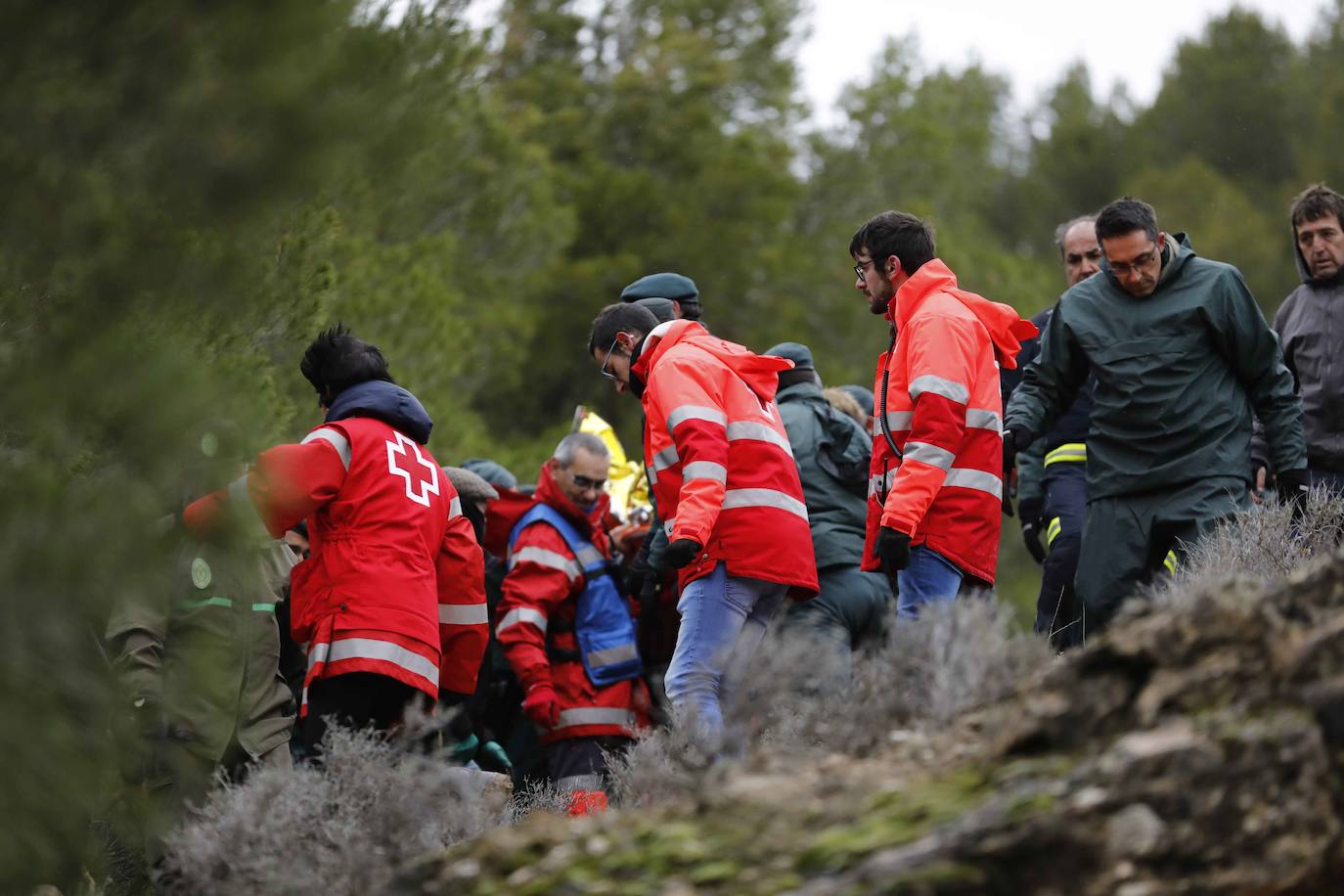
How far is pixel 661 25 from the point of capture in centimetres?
2853

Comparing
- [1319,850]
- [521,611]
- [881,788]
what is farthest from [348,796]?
[521,611]

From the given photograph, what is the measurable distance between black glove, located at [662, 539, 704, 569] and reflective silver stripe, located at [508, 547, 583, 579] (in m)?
1.95

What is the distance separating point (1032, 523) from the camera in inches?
333

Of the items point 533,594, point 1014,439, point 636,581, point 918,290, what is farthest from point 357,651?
point 1014,439

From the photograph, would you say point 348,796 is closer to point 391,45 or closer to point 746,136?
point 391,45

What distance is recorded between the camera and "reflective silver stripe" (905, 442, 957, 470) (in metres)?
6.32

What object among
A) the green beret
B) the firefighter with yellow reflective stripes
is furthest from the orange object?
the green beret

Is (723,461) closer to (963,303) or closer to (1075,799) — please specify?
(963,303)

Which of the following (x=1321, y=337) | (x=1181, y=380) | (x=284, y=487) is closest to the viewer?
(x=284, y=487)

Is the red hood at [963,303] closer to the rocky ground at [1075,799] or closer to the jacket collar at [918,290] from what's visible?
the jacket collar at [918,290]

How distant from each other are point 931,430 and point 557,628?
253 cm

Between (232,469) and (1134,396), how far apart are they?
3889 millimetres

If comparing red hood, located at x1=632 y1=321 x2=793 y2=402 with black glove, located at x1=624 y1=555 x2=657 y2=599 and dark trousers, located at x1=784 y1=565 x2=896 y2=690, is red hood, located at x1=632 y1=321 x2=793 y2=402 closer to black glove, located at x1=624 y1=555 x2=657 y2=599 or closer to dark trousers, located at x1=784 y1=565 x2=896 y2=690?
dark trousers, located at x1=784 y1=565 x2=896 y2=690

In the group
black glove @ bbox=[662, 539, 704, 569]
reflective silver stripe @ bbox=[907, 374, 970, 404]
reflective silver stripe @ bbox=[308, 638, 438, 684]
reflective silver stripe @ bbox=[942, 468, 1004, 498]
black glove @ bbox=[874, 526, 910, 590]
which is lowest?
reflective silver stripe @ bbox=[308, 638, 438, 684]
